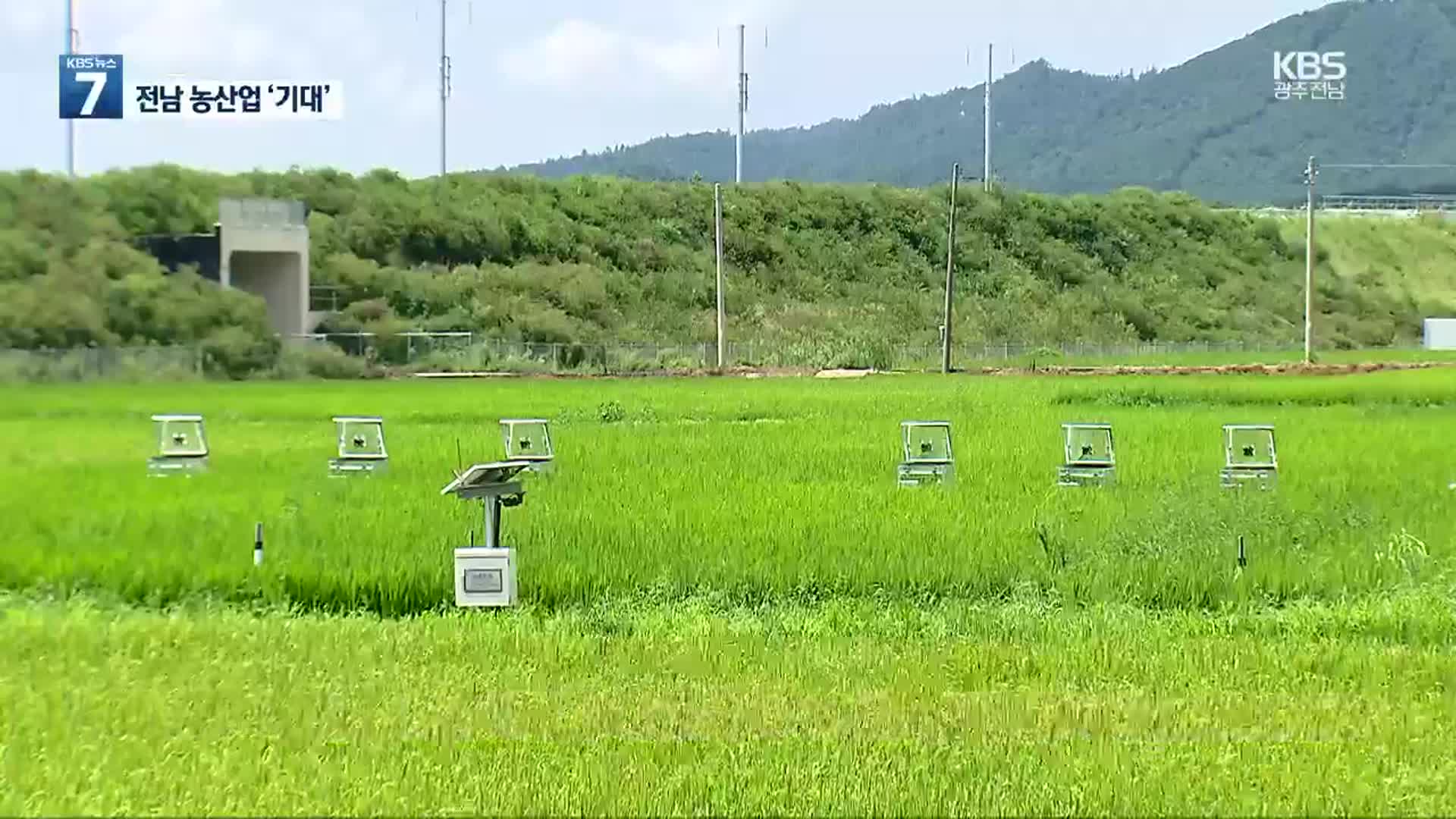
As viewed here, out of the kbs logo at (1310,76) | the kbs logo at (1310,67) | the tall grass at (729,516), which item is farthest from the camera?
the kbs logo at (1310,76)

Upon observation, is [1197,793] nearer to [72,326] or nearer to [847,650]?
[847,650]

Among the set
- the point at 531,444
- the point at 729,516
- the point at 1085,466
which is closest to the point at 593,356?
the point at 531,444

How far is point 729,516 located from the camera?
14.1m

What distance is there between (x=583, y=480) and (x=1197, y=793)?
11113 millimetres

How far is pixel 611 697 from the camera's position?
787 centimetres

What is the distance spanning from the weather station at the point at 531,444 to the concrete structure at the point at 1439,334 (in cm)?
6285

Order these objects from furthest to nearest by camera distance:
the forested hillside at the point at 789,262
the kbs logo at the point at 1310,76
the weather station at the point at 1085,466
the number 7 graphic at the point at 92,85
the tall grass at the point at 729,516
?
the kbs logo at the point at 1310,76 < the forested hillside at the point at 789,262 < the number 7 graphic at the point at 92,85 < the weather station at the point at 1085,466 < the tall grass at the point at 729,516

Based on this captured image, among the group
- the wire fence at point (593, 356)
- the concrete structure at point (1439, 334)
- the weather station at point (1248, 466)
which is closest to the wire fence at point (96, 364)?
the wire fence at point (593, 356)

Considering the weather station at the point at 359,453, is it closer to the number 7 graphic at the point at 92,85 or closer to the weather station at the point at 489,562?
the number 7 graphic at the point at 92,85

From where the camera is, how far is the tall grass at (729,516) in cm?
1139

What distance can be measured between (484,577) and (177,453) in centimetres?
849

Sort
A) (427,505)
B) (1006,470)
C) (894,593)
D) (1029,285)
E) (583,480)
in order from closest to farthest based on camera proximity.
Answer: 1. (894,593)
2. (427,505)
3. (583,480)
4. (1006,470)
5. (1029,285)

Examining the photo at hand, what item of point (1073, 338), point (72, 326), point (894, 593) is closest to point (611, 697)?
point (894, 593)

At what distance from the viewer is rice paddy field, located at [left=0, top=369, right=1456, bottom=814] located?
254 inches
